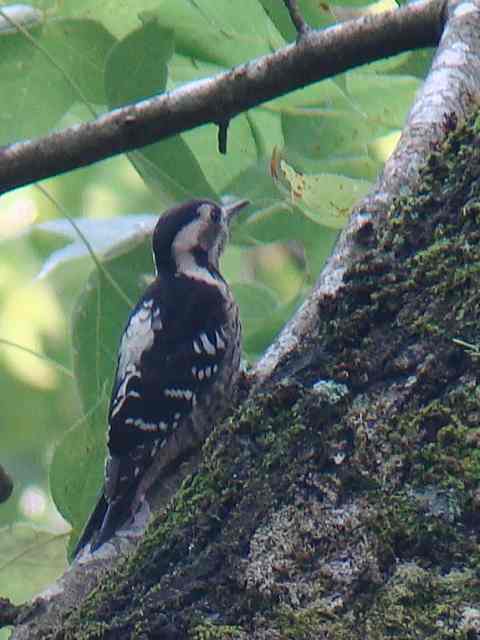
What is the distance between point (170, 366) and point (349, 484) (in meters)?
1.85

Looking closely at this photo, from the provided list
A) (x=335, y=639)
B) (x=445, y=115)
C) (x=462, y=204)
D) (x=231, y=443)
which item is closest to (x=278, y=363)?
(x=231, y=443)

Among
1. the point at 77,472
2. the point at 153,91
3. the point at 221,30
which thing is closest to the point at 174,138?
the point at 153,91

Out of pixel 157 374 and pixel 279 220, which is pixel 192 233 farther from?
pixel 157 374

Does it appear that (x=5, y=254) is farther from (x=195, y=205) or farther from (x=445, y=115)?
(x=445, y=115)

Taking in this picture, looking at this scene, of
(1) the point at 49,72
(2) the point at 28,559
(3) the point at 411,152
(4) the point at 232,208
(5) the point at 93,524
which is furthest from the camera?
(4) the point at 232,208

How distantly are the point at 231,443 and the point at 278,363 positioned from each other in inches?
7.7

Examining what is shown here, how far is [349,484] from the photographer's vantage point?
1.56 metres

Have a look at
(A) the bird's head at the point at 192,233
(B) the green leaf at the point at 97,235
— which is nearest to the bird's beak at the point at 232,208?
(A) the bird's head at the point at 192,233

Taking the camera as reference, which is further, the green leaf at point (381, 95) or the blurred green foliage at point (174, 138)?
the green leaf at point (381, 95)

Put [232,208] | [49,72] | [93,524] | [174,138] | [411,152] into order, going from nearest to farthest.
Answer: [411,152], [93,524], [174,138], [49,72], [232,208]

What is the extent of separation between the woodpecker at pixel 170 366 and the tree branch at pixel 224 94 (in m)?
0.66

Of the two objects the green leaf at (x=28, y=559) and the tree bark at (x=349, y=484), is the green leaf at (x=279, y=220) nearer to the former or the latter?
the green leaf at (x=28, y=559)

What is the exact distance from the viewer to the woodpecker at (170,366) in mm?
3189

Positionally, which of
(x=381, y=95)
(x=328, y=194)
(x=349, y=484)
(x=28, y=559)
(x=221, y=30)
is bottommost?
(x=28, y=559)
